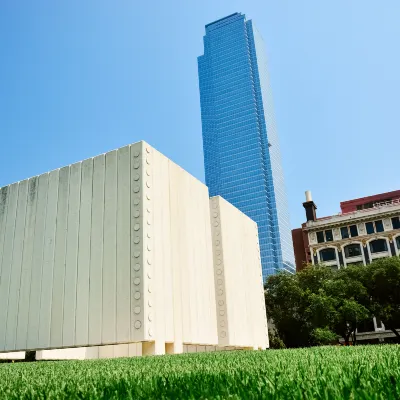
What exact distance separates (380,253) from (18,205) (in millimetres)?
49535

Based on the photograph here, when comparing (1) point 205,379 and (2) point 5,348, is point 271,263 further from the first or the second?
(1) point 205,379

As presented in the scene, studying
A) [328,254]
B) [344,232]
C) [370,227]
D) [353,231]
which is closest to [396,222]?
[370,227]

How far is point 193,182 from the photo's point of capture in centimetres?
1780

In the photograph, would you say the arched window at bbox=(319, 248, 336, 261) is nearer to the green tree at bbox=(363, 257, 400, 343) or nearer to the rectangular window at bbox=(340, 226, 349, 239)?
the rectangular window at bbox=(340, 226, 349, 239)

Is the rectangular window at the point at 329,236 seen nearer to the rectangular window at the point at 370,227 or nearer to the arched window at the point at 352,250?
the arched window at the point at 352,250

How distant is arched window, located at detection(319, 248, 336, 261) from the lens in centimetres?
5709

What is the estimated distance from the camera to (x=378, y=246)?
54531mm

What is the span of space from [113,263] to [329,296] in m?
25.4

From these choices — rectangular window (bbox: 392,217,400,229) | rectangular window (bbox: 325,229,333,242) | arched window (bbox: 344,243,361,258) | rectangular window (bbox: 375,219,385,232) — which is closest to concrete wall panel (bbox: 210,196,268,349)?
arched window (bbox: 344,243,361,258)

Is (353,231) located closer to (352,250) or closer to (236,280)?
(352,250)

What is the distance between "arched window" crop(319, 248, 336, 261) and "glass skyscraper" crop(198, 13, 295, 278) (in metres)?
92.1

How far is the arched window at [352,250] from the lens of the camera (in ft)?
182

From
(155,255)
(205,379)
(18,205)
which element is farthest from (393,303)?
(205,379)

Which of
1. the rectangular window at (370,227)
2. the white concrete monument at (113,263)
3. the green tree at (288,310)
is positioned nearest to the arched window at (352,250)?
the rectangular window at (370,227)
